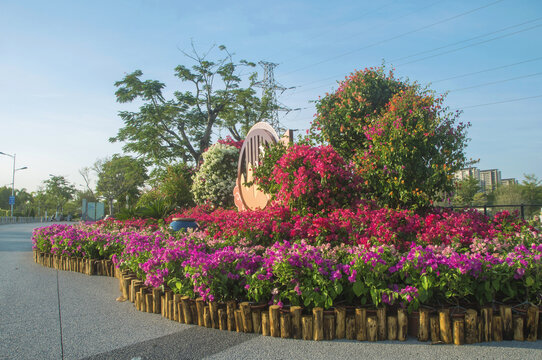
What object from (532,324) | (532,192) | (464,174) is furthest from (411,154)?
(464,174)

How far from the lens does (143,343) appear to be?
338cm

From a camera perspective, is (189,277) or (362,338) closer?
(362,338)

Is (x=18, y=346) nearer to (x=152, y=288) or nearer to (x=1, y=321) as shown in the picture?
(x=1, y=321)

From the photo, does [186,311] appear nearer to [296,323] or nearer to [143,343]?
[143,343]

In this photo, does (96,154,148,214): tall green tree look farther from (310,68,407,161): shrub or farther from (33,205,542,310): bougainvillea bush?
(33,205,542,310): bougainvillea bush

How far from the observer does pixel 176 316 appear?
3.99 metres

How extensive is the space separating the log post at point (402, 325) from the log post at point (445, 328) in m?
0.28

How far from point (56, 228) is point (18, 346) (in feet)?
22.3

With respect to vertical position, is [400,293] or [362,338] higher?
[400,293]

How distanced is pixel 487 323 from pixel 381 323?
0.87 meters

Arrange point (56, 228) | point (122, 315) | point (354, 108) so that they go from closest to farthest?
point (122, 315) → point (354, 108) → point (56, 228)

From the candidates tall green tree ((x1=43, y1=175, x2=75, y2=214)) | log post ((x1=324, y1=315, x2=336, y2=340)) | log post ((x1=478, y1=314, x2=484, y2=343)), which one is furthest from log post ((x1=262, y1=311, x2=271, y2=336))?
tall green tree ((x1=43, y1=175, x2=75, y2=214))

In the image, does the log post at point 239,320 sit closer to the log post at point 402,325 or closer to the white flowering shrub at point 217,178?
the log post at point 402,325

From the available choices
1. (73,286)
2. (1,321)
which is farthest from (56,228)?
(1,321)
